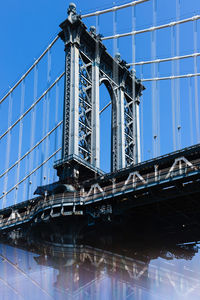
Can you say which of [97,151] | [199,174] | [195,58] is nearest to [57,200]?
[97,151]

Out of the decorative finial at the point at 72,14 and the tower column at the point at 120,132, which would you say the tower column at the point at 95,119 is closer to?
the decorative finial at the point at 72,14

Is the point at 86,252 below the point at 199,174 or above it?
below

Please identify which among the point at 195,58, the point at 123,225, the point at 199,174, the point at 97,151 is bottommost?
the point at 123,225

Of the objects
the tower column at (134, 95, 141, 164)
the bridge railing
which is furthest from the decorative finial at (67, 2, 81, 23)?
the bridge railing

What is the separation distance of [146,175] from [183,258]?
17.7 metres

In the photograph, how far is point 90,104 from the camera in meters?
62.3

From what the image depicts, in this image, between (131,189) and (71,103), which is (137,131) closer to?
(71,103)

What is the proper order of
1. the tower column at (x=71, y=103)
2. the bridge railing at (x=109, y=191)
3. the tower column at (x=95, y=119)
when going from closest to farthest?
the bridge railing at (x=109, y=191) → the tower column at (x=71, y=103) → the tower column at (x=95, y=119)

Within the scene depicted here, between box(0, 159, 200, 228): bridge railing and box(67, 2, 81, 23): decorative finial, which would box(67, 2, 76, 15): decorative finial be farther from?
box(0, 159, 200, 228): bridge railing

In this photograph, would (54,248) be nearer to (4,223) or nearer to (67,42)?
(4,223)

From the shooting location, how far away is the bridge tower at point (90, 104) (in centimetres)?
5675

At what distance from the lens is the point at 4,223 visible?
6806 centimetres

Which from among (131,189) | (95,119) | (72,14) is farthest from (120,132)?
(131,189)

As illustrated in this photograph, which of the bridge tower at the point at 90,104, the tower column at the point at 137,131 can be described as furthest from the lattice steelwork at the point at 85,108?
the tower column at the point at 137,131
